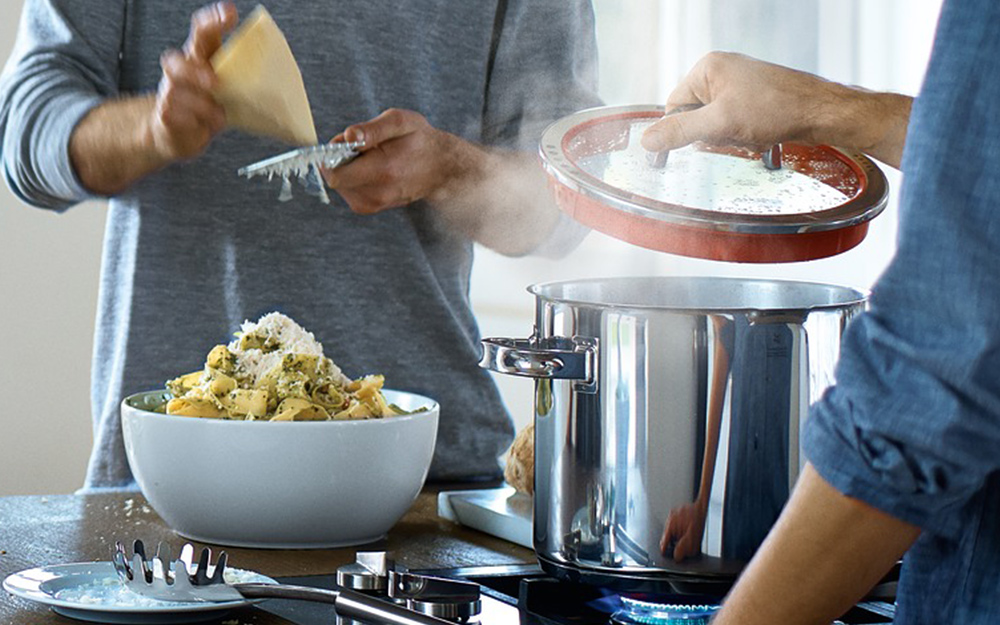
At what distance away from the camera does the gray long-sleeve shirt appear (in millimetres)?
1352

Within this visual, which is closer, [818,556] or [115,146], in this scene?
[818,556]

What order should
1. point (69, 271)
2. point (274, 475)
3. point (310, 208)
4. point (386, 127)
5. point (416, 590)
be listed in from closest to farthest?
point (416, 590)
point (274, 475)
point (386, 127)
point (310, 208)
point (69, 271)

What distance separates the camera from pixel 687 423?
0.76 metres

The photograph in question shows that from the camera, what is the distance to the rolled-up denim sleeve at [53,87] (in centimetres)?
129

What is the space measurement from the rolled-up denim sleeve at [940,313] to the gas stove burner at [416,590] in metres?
0.33

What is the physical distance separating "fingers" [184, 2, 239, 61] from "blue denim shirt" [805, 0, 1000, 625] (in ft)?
2.13

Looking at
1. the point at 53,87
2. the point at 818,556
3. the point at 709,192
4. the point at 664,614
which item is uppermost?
the point at 53,87

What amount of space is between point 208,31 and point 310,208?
1.50ft

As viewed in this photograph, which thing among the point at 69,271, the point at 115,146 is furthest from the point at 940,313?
the point at 69,271

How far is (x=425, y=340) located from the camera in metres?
1.47

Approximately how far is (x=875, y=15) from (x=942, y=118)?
74.6 inches

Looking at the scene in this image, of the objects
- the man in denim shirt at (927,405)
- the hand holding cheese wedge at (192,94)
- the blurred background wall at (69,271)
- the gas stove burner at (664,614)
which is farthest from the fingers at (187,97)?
the blurred background wall at (69,271)

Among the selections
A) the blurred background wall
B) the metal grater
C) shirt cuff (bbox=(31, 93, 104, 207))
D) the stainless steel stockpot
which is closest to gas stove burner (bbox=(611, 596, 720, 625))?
the stainless steel stockpot

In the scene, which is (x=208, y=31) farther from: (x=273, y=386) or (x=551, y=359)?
(x=551, y=359)
